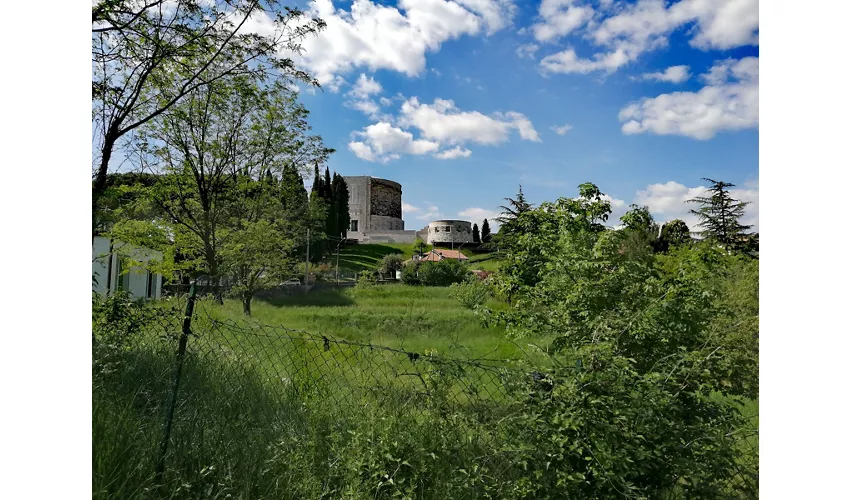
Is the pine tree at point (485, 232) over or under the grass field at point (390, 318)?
over

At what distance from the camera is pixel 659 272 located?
2.22 meters

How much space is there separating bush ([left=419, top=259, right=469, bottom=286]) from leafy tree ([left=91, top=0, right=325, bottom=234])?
1.52 meters

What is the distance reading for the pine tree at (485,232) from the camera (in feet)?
8.68

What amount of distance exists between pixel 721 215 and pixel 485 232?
1.11 m

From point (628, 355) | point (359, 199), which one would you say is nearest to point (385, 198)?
point (359, 199)

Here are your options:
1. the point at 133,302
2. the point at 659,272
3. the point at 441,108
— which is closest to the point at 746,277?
the point at 659,272

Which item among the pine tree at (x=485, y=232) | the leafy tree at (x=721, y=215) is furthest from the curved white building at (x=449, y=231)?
the leafy tree at (x=721, y=215)

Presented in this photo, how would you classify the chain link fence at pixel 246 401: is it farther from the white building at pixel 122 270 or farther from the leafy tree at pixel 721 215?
the leafy tree at pixel 721 215

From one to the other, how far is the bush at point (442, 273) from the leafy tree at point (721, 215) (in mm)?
1376

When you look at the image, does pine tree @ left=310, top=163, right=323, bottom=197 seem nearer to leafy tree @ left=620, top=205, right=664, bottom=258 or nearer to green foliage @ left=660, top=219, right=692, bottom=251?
leafy tree @ left=620, top=205, right=664, bottom=258

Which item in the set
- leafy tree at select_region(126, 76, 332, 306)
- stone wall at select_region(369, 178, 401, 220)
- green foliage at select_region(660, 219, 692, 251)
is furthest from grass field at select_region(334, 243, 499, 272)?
green foliage at select_region(660, 219, 692, 251)

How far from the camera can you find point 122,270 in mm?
2201

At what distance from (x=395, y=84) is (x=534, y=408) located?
4.85 feet
